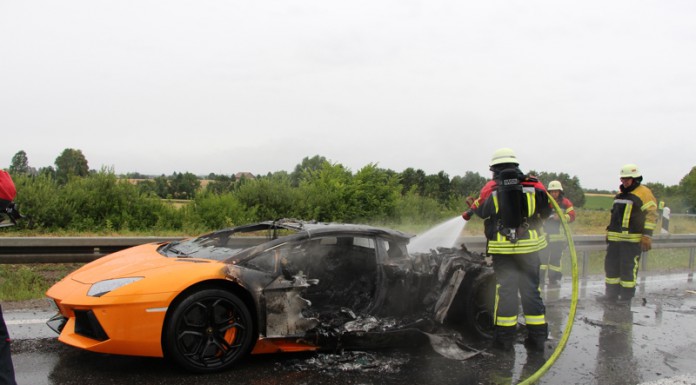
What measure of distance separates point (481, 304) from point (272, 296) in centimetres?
229

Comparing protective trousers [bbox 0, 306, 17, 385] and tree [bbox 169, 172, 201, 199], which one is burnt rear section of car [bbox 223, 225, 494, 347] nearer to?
protective trousers [bbox 0, 306, 17, 385]

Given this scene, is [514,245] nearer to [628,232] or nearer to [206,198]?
[628,232]

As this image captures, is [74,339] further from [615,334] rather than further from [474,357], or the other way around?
[615,334]

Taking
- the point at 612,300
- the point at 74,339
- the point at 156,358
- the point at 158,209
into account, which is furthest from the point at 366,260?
the point at 158,209

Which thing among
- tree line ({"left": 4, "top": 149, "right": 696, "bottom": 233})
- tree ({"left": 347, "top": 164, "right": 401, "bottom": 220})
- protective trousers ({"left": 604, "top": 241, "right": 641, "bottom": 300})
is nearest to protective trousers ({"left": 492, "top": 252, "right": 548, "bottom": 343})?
protective trousers ({"left": 604, "top": 241, "right": 641, "bottom": 300})

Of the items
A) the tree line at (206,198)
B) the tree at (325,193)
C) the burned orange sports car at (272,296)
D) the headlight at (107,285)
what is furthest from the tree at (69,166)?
the headlight at (107,285)

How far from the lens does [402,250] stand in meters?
5.16

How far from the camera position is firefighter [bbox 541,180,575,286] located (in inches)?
313

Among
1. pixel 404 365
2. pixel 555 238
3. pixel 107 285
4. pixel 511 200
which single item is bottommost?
pixel 404 365

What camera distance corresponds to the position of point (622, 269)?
23.4 ft

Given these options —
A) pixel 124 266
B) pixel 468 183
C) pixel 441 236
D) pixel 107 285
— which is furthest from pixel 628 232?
pixel 468 183

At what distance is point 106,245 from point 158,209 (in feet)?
19.6

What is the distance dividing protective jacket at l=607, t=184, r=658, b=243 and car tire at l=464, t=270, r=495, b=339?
10.5 ft

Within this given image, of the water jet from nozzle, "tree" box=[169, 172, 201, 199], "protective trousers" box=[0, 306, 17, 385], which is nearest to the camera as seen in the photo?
"protective trousers" box=[0, 306, 17, 385]
